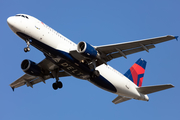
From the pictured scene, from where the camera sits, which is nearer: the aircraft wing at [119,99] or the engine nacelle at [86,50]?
the engine nacelle at [86,50]

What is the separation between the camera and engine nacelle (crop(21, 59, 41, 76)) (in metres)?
29.0

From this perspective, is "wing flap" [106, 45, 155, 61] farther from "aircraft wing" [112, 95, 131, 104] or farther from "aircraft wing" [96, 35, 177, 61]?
"aircraft wing" [112, 95, 131, 104]

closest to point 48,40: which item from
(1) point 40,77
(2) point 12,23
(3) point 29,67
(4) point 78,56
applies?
(4) point 78,56

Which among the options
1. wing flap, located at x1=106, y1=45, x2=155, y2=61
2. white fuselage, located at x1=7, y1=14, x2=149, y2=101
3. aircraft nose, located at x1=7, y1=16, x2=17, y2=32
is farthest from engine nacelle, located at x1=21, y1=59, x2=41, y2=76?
wing flap, located at x1=106, y1=45, x2=155, y2=61

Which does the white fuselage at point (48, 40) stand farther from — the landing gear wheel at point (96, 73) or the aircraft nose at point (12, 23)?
the landing gear wheel at point (96, 73)

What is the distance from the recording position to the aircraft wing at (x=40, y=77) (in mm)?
30125

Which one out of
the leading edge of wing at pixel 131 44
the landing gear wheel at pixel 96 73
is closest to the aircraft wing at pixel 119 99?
the landing gear wheel at pixel 96 73

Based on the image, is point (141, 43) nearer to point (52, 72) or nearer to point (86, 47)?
point (86, 47)

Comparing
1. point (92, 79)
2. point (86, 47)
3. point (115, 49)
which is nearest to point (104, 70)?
point (92, 79)

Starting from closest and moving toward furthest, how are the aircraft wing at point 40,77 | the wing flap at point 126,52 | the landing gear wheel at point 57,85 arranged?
the wing flap at point 126,52, the aircraft wing at point 40,77, the landing gear wheel at point 57,85

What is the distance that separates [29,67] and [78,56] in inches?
227

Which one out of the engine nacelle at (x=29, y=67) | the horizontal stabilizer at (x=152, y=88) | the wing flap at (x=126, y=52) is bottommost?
the horizontal stabilizer at (x=152, y=88)

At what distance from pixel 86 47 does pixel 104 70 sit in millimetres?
5412

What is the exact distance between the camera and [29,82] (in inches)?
1335
